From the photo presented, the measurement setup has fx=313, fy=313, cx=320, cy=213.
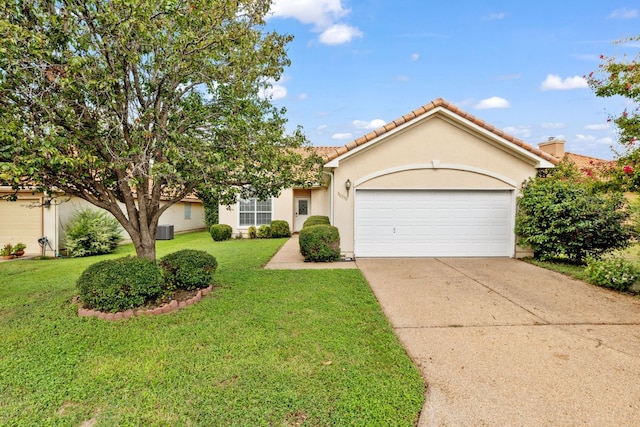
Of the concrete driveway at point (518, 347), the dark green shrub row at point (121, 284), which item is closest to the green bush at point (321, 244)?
the concrete driveway at point (518, 347)

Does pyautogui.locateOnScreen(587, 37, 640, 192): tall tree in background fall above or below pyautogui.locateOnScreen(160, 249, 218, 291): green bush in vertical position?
above

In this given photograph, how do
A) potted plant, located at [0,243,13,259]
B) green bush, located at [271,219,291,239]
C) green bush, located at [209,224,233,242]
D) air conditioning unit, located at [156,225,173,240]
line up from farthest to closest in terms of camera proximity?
air conditioning unit, located at [156,225,173,240] → green bush, located at [271,219,291,239] → green bush, located at [209,224,233,242] → potted plant, located at [0,243,13,259]

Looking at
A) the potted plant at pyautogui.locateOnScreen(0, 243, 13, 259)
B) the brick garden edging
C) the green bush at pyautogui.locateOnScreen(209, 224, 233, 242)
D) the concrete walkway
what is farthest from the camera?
the green bush at pyautogui.locateOnScreen(209, 224, 233, 242)

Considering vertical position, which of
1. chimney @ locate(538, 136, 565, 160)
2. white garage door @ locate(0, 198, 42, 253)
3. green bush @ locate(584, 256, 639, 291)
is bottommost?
green bush @ locate(584, 256, 639, 291)

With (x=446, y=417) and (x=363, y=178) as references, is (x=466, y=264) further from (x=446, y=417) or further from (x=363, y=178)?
(x=446, y=417)

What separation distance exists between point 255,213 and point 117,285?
12935 millimetres

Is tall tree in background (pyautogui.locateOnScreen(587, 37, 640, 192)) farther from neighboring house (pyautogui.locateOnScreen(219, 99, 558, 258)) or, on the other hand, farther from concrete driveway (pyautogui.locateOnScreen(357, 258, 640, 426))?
neighboring house (pyautogui.locateOnScreen(219, 99, 558, 258))

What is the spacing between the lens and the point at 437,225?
414 inches

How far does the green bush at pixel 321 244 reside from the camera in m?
9.62

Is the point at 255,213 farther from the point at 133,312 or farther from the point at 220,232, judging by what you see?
the point at 133,312

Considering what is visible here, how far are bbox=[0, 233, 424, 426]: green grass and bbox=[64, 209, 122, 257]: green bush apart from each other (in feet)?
24.3

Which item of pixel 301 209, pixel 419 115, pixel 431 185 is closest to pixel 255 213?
pixel 301 209

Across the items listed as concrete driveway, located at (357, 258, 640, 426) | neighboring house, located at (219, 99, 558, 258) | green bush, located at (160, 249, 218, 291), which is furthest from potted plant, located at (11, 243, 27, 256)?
concrete driveway, located at (357, 258, 640, 426)

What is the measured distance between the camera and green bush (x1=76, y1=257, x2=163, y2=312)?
513cm
